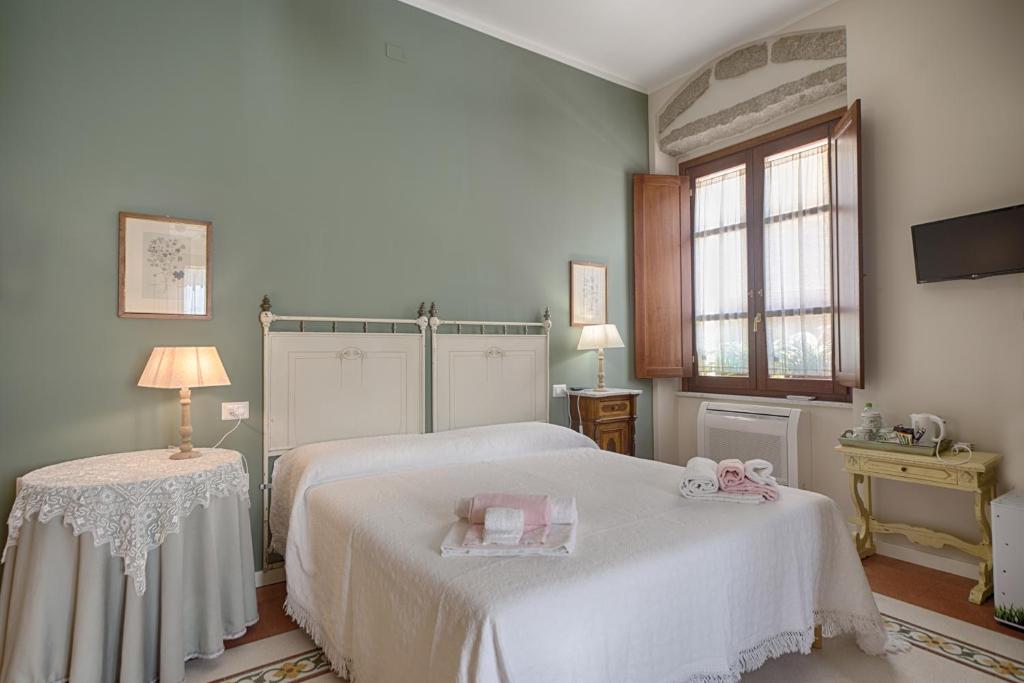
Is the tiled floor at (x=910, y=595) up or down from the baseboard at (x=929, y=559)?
down

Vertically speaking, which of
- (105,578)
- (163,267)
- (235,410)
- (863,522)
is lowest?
(863,522)

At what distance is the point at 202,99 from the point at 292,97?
0.46 meters

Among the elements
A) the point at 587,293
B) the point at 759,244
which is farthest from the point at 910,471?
A: the point at 587,293

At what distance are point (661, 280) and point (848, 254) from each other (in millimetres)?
1486

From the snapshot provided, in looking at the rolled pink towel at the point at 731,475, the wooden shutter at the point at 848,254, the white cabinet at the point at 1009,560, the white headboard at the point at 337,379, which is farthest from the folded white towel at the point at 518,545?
the wooden shutter at the point at 848,254

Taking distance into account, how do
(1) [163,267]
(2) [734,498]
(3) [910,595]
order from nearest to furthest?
(2) [734,498], (1) [163,267], (3) [910,595]

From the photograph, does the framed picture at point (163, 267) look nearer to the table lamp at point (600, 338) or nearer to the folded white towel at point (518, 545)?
the folded white towel at point (518, 545)

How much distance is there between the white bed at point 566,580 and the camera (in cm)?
134

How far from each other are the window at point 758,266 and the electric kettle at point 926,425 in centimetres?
33

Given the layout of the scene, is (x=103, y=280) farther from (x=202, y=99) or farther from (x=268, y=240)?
(x=202, y=99)

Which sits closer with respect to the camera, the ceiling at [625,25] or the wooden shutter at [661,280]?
the ceiling at [625,25]

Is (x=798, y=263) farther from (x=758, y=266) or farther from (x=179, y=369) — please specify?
(x=179, y=369)

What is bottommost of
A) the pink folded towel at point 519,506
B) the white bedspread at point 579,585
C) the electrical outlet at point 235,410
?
the white bedspread at point 579,585

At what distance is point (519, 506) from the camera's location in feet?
5.80
